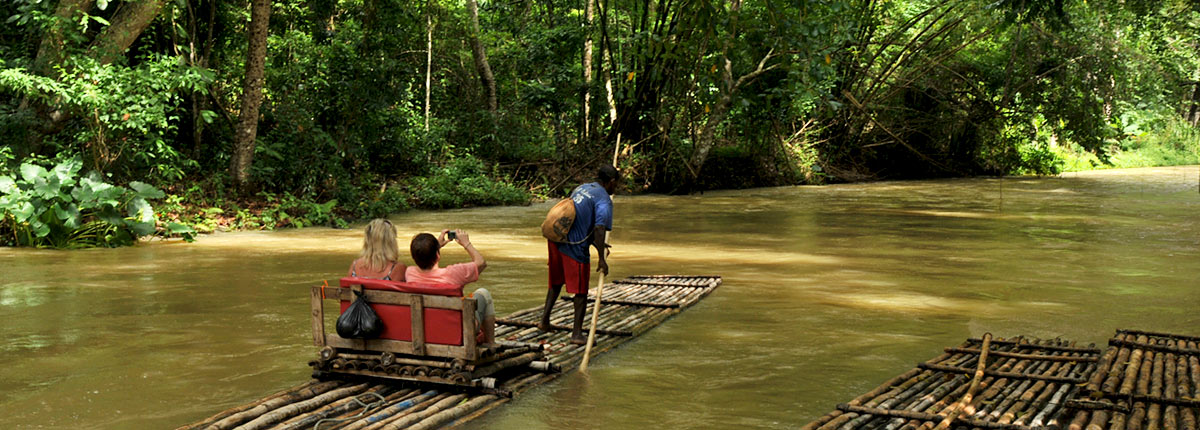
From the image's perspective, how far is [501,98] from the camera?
22531 mm

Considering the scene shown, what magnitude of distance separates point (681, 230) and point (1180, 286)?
22.6ft

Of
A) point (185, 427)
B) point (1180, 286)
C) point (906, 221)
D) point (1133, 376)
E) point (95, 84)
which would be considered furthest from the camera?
point (906, 221)

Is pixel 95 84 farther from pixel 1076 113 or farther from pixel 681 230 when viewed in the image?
pixel 1076 113

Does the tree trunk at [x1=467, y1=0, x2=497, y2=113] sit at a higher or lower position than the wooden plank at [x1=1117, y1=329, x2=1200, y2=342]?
higher

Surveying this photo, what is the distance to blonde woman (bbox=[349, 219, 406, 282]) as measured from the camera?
5.68 meters

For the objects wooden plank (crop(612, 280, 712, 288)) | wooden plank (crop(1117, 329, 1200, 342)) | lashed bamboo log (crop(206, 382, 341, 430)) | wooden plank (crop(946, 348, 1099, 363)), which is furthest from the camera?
wooden plank (crop(612, 280, 712, 288))

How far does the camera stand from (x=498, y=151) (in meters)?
21.1

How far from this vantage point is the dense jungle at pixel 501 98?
12.7 metres

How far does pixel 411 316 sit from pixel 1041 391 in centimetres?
330

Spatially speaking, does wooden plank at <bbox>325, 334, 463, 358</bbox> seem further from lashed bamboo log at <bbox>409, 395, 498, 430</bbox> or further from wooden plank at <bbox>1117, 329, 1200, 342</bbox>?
wooden plank at <bbox>1117, 329, 1200, 342</bbox>

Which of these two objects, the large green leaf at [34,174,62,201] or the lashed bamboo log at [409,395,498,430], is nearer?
the lashed bamboo log at [409,395,498,430]

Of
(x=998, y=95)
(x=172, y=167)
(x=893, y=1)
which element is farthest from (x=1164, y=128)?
(x=172, y=167)

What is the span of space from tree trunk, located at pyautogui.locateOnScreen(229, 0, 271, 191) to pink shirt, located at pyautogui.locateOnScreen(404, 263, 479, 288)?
32.7 feet

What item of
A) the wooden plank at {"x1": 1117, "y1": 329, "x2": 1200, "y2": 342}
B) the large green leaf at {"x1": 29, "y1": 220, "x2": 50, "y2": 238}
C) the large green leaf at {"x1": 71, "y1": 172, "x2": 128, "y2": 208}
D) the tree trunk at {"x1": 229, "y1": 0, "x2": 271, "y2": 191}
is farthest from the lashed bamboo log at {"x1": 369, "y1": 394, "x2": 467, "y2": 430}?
the tree trunk at {"x1": 229, "y1": 0, "x2": 271, "y2": 191}
